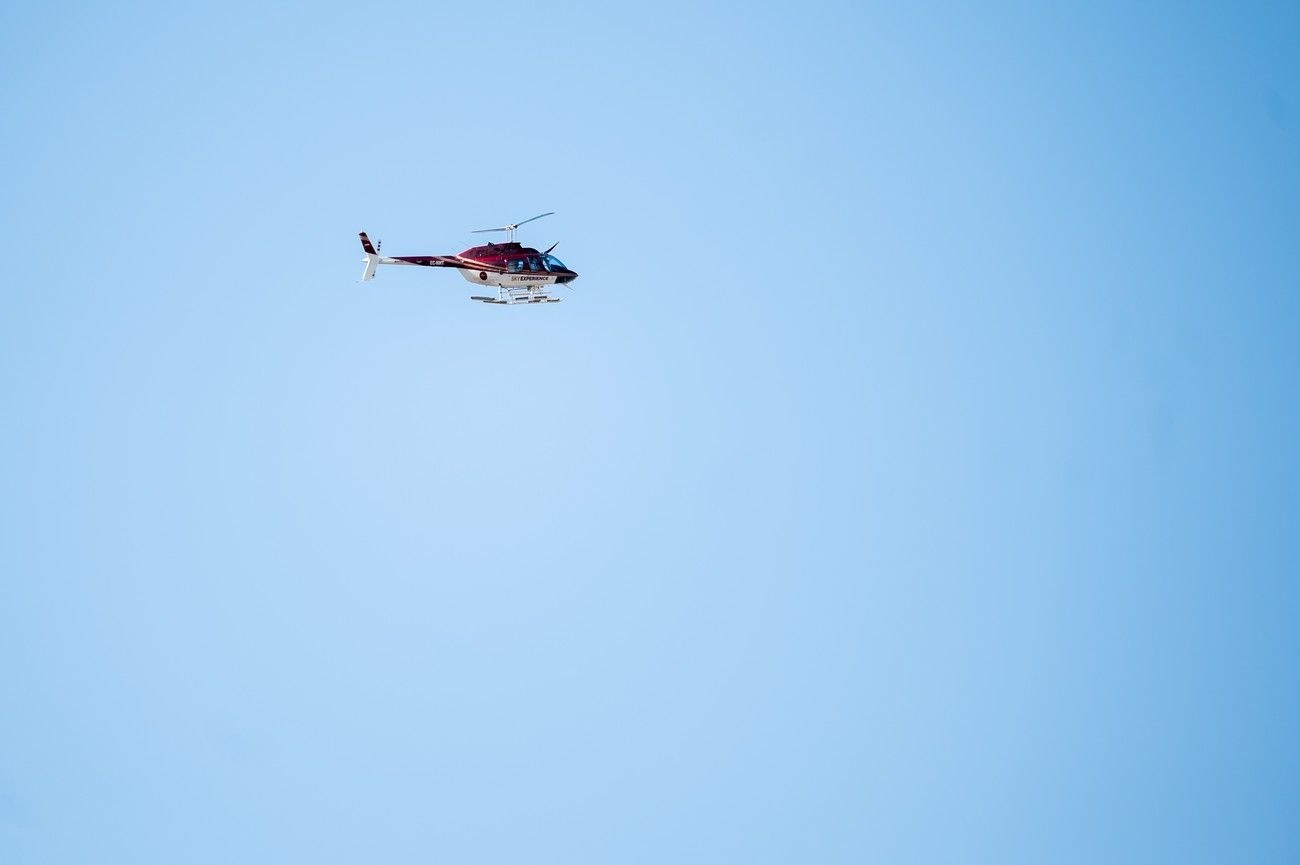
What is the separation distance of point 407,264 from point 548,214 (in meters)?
8.42

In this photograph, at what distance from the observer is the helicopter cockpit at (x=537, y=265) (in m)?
63.7

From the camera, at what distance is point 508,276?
63719mm

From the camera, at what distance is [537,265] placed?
64188 millimetres

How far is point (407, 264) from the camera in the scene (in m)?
62.3

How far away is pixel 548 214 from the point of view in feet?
198

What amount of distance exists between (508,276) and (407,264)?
18.1 ft

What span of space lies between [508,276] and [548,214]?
16.6 feet

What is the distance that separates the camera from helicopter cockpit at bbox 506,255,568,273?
63688 millimetres
